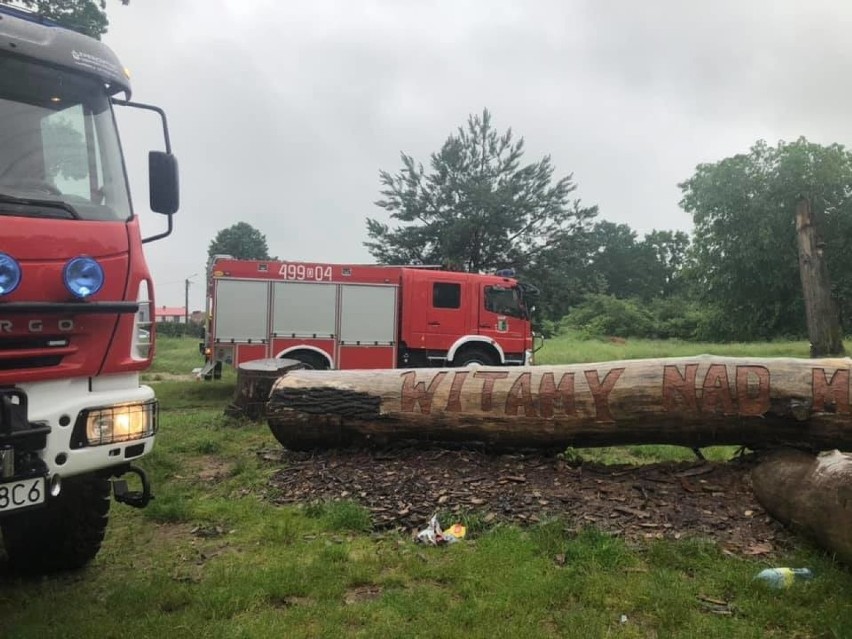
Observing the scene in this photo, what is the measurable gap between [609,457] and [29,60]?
5551 mm

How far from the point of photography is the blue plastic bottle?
3.27 meters

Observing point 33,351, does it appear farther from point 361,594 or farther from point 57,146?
point 361,594

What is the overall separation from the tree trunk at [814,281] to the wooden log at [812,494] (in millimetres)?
4452

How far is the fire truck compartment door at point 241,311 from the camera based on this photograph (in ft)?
39.1

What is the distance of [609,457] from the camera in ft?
20.0

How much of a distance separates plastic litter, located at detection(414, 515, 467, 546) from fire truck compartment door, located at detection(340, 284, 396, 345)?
853 centimetres

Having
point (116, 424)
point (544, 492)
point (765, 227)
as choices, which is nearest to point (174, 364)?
point (544, 492)

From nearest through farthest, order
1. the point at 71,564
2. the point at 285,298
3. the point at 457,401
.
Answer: the point at 71,564 → the point at 457,401 → the point at 285,298

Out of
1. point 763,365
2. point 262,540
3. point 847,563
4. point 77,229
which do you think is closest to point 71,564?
point 262,540

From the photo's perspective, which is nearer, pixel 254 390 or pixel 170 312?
pixel 254 390

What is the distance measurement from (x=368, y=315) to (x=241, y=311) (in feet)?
8.21

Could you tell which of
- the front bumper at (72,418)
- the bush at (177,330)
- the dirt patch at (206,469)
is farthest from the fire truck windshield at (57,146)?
the bush at (177,330)

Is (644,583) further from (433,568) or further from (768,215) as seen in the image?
(768,215)

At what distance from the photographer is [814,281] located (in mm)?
8234
